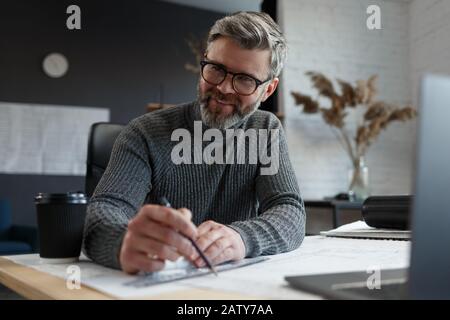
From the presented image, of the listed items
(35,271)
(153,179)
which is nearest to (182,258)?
(35,271)

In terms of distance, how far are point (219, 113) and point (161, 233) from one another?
62 centimetres

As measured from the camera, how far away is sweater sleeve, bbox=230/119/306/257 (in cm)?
97

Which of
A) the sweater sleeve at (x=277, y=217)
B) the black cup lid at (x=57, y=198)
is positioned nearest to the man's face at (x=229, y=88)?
the sweater sleeve at (x=277, y=217)

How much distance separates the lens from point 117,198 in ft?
3.44

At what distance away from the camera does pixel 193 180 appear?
1.36 meters

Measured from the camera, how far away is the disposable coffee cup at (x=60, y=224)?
87 centimetres

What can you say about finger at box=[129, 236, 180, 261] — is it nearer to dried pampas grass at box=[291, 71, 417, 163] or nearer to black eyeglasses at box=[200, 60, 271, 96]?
black eyeglasses at box=[200, 60, 271, 96]

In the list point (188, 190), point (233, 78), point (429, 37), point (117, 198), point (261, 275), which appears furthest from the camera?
point (429, 37)

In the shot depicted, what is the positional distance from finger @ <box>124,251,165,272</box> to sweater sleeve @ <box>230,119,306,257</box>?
0.23 m

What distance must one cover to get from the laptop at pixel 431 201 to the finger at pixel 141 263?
0.28 meters

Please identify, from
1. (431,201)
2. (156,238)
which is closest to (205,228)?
(156,238)

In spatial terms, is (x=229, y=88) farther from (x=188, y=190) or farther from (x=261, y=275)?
(x=261, y=275)

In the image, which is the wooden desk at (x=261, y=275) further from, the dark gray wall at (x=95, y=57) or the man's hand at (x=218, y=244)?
the dark gray wall at (x=95, y=57)

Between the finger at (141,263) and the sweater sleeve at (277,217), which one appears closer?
the finger at (141,263)
